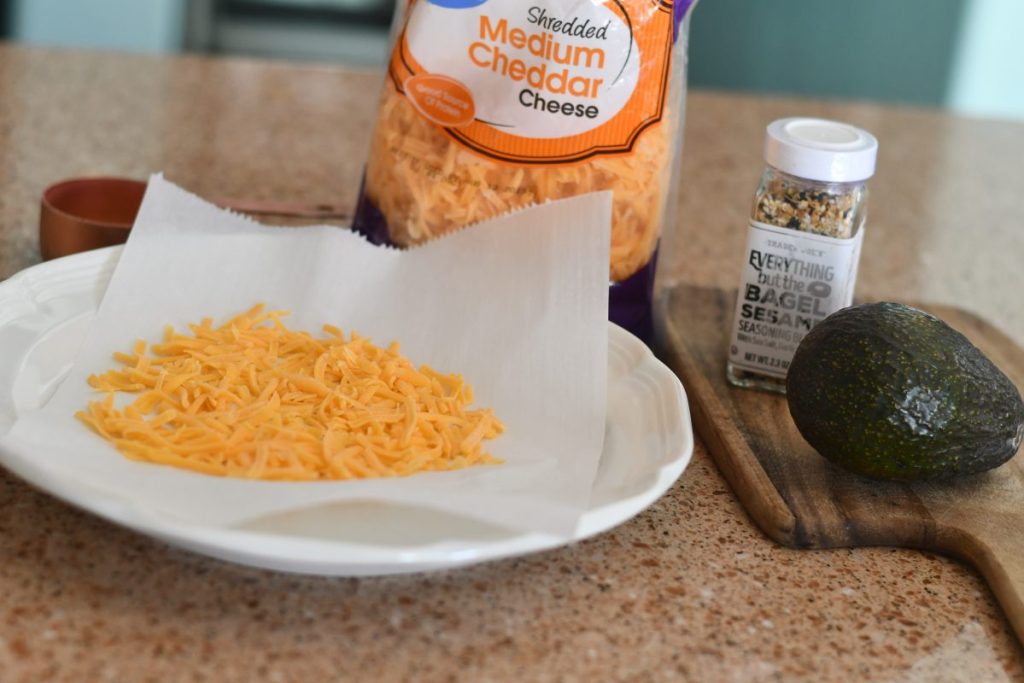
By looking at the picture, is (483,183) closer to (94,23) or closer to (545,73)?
(545,73)

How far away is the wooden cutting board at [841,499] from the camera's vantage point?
726 mm

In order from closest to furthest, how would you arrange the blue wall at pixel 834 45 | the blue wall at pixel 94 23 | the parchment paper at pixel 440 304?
the parchment paper at pixel 440 304 < the blue wall at pixel 94 23 < the blue wall at pixel 834 45

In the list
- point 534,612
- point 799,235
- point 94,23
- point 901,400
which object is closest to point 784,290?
point 799,235

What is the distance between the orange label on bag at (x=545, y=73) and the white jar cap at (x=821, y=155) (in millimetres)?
106

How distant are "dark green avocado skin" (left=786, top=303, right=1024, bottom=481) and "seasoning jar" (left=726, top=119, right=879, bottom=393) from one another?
0.29 feet

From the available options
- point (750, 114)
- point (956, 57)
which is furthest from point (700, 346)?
point (956, 57)

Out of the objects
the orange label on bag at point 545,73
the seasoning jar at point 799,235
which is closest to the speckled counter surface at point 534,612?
the seasoning jar at point 799,235

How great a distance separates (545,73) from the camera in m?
0.88

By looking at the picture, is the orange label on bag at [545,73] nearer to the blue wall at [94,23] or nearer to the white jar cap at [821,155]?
the white jar cap at [821,155]

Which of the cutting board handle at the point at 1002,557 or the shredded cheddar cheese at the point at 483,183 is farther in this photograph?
the shredded cheddar cheese at the point at 483,183

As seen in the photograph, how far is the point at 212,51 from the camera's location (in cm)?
316

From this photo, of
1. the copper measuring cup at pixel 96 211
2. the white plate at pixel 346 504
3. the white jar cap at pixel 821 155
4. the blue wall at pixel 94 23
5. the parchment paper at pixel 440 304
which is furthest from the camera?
the blue wall at pixel 94 23

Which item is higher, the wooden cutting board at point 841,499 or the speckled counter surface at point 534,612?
the wooden cutting board at point 841,499

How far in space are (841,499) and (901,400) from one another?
0.08 m
